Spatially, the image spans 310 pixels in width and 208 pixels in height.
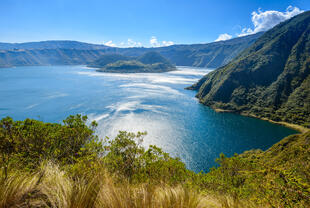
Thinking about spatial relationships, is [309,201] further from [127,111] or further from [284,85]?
[284,85]

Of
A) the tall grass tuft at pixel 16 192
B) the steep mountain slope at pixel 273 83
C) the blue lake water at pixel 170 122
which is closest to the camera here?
the tall grass tuft at pixel 16 192

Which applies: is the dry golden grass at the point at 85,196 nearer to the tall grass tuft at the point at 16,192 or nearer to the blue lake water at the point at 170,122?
the tall grass tuft at the point at 16,192

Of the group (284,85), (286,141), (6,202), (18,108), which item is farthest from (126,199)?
(284,85)

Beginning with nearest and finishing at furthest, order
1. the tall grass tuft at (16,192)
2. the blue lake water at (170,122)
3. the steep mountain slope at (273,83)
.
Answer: the tall grass tuft at (16,192) < the blue lake water at (170,122) < the steep mountain slope at (273,83)

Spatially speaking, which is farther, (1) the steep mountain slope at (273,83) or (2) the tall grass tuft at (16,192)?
(1) the steep mountain slope at (273,83)

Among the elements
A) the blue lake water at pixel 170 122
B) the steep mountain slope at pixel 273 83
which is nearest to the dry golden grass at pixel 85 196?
the blue lake water at pixel 170 122

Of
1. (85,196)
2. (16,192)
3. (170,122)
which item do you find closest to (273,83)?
(170,122)

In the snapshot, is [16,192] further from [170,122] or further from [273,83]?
[273,83]

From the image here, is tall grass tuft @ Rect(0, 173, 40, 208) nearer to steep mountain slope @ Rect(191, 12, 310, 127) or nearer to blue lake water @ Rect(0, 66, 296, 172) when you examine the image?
blue lake water @ Rect(0, 66, 296, 172)
